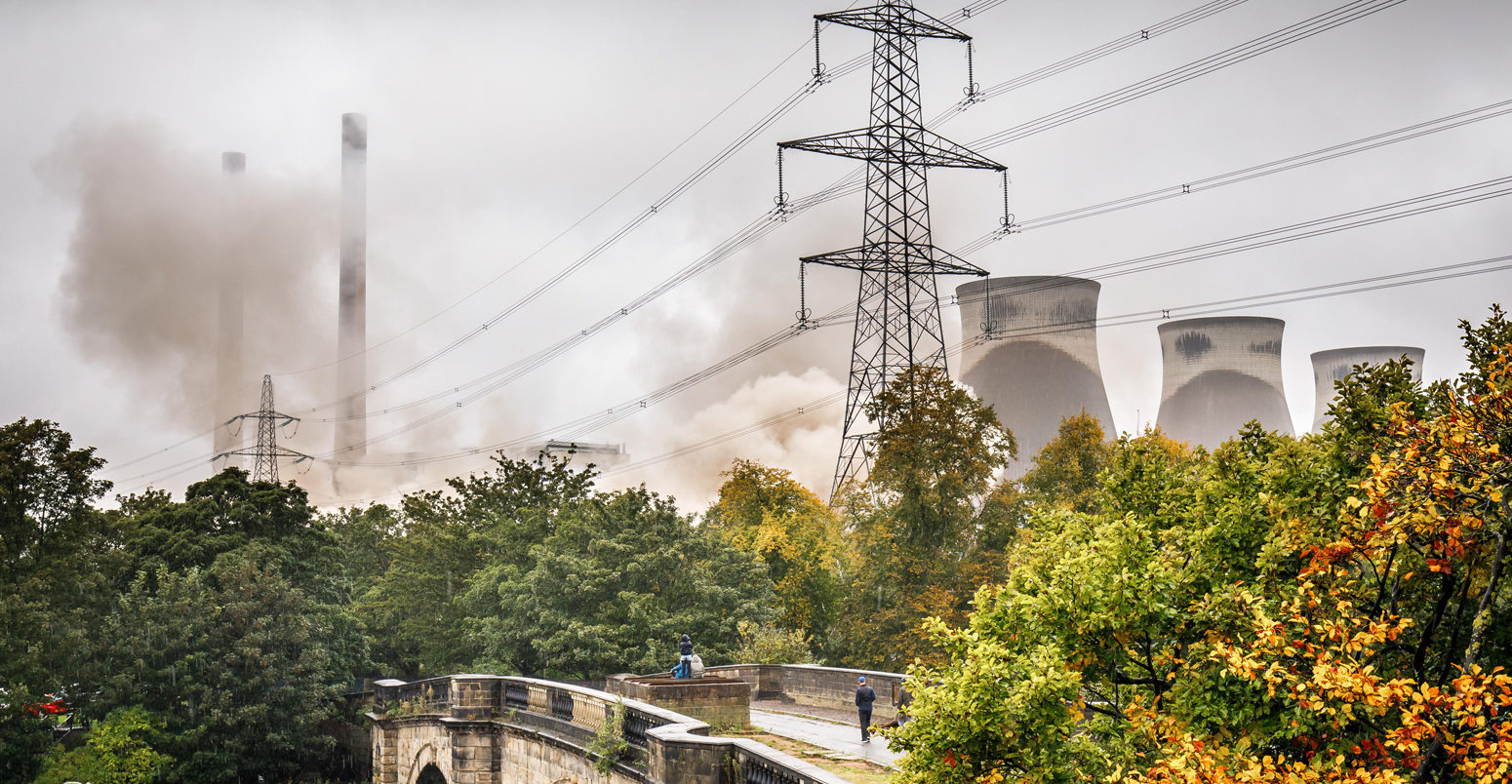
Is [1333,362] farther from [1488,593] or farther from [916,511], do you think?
[1488,593]

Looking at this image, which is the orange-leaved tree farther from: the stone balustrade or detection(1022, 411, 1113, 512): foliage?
detection(1022, 411, 1113, 512): foliage

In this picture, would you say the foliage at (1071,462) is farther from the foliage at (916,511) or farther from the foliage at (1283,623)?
the foliage at (1283,623)

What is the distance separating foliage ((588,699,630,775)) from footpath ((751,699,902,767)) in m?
4.43

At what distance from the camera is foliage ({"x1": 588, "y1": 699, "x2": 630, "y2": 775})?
69.9 feet

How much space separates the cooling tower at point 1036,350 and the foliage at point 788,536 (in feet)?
49.6

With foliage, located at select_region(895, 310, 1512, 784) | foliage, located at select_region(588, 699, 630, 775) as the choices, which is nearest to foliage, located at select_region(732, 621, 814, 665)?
foliage, located at select_region(588, 699, 630, 775)

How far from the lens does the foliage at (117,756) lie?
36.8 metres

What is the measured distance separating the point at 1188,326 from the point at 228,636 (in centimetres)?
6121

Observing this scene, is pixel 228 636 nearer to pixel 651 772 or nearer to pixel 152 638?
pixel 152 638

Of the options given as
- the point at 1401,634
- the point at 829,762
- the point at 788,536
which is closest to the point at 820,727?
the point at 829,762

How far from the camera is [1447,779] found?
9.80 metres

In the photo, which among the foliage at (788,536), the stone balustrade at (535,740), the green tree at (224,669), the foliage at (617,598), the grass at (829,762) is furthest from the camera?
the foliage at (788,536)

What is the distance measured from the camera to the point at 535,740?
2650cm

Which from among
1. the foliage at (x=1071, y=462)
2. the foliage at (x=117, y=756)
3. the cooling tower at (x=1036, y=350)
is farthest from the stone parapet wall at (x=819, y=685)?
the cooling tower at (x=1036, y=350)
